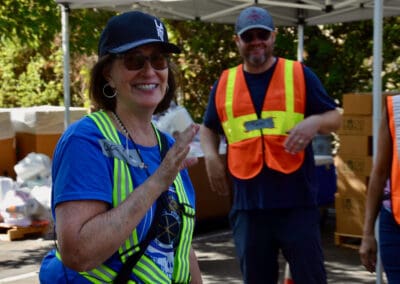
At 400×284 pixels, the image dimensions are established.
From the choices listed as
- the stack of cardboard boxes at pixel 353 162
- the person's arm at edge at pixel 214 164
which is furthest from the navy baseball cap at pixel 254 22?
the stack of cardboard boxes at pixel 353 162

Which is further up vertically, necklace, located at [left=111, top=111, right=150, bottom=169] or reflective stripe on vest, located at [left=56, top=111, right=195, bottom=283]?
necklace, located at [left=111, top=111, right=150, bottom=169]

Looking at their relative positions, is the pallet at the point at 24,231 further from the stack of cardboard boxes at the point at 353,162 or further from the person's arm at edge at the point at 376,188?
the person's arm at edge at the point at 376,188

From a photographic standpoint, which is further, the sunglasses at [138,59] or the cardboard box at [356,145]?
the cardboard box at [356,145]

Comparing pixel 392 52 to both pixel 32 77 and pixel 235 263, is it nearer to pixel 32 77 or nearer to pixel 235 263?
pixel 235 263

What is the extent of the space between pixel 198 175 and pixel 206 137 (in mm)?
3982

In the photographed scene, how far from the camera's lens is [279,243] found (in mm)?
4172

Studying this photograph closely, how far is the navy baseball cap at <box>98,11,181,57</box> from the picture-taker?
216cm

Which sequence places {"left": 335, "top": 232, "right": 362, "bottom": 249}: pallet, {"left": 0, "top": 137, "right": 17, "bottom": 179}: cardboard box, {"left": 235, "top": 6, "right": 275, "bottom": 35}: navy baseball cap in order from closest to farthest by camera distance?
{"left": 235, "top": 6, "right": 275, "bottom": 35}: navy baseball cap
{"left": 335, "top": 232, "right": 362, "bottom": 249}: pallet
{"left": 0, "top": 137, "right": 17, "bottom": 179}: cardboard box

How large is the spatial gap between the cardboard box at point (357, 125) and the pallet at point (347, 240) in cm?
99

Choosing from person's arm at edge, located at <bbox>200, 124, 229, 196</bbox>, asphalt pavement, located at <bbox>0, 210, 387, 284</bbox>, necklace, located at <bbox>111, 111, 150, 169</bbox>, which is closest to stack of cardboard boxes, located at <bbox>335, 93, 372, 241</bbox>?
asphalt pavement, located at <bbox>0, 210, 387, 284</bbox>

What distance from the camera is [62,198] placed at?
1.99 metres

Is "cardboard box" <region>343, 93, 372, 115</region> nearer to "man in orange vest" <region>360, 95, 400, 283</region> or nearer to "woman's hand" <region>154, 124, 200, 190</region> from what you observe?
"man in orange vest" <region>360, 95, 400, 283</region>

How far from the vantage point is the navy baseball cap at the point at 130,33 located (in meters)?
2.16

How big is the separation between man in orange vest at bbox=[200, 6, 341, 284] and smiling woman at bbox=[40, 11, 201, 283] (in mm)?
1755
